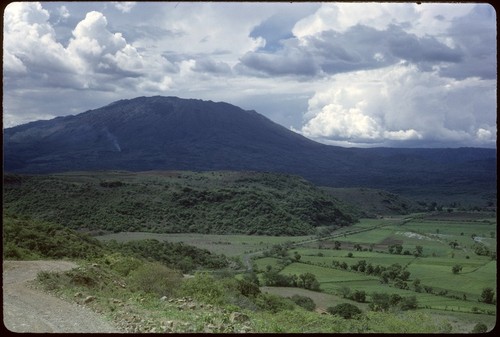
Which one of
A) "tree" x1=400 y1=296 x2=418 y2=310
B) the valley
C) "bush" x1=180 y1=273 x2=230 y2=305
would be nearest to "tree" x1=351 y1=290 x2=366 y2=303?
the valley

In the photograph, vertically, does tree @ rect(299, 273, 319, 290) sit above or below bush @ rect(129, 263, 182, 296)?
below

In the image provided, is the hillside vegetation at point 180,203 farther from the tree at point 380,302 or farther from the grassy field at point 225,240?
the tree at point 380,302

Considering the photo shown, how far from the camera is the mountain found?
7038 cm

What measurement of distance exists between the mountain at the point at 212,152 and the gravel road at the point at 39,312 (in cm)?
5164

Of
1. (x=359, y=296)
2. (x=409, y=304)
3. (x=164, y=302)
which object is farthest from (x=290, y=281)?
(x=164, y=302)

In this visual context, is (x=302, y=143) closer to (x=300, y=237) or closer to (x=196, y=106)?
(x=196, y=106)

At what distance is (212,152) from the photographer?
82.9 m

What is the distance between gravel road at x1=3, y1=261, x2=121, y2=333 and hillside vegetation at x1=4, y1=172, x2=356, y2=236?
1879cm

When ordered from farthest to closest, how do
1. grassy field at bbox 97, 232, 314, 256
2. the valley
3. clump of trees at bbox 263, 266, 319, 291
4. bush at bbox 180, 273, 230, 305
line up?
1. grassy field at bbox 97, 232, 314, 256
2. clump of trees at bbox 263, 266, 319, 291
3. bush at bbox 180, 273, 230, 305
4. the valley

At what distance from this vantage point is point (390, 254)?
34.6 meters

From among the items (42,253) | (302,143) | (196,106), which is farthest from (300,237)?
(196,106)

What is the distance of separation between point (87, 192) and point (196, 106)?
257ft

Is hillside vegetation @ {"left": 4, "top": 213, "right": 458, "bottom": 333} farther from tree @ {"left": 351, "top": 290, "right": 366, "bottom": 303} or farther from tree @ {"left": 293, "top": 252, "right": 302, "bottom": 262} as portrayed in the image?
tree @ {"left": 293, "top": 252, "right": 302, "bottom": 262}

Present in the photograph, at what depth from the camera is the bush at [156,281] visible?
9224 mm
